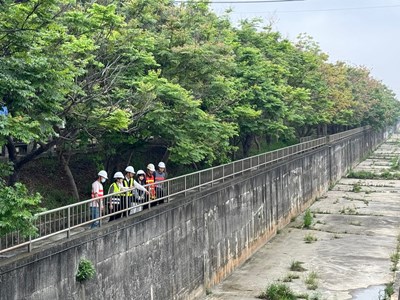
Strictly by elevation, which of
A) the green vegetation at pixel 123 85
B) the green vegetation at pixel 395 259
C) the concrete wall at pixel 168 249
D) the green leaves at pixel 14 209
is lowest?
the green vegetation at pixel 395 259

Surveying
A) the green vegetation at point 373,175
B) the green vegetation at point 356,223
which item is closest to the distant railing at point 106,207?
the green vegetation at point 356,223

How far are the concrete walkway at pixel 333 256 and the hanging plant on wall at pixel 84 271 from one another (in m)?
7.89

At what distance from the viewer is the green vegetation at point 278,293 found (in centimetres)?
1933

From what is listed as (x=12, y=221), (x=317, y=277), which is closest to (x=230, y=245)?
(x=317, y=277)

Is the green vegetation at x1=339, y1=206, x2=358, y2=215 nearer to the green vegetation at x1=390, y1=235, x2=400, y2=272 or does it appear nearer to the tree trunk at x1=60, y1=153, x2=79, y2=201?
the green vegetation at x1=390, y1=235, x2=400, y2=272

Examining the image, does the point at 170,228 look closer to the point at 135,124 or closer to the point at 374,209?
the point at 135,124

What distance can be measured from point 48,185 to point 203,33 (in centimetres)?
933

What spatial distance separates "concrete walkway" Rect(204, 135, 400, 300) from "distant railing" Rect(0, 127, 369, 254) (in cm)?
395

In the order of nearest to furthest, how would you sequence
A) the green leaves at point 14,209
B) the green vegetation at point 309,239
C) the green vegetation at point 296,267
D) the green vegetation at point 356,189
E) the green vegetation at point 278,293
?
the green leaves at point 14,209 < the green vegetation at point 278,293 < the green vegetation at point 296,267 < the green vegetation at point 309,239 < the green vegetation at point 356,189

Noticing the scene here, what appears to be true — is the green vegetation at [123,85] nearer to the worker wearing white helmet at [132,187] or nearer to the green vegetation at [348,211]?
the worker wearing white helmet at [132,187]

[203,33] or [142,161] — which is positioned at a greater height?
[203,33]

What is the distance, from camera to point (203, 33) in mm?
24922

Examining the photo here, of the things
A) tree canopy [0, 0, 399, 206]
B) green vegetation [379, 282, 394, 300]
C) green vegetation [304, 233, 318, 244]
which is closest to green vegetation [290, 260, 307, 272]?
green vegetation [379, 282, 394, 300]

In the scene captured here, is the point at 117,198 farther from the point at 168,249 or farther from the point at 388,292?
the point at 388,292
